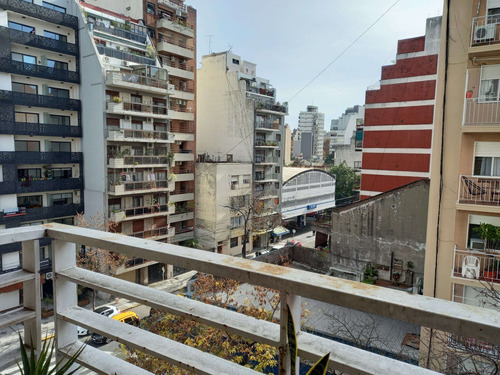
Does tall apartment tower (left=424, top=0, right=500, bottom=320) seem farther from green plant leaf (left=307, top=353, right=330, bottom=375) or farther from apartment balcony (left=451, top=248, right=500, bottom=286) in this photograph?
Result: green plant leaf (left=307, top=353, right=330, bottom=375)

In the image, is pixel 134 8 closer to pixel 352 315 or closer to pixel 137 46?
pixel 137 46

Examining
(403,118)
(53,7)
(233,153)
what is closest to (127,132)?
(53,7)

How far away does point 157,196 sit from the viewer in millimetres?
18516

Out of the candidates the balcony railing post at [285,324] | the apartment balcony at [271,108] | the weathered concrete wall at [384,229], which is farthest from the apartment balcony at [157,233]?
the balcony railing post at [285,324]

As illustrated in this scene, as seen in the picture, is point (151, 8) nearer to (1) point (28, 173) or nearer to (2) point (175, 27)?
(2) point (175, 27)

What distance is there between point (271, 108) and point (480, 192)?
62.9 feet

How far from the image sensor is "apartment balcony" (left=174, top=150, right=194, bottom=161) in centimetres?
2038

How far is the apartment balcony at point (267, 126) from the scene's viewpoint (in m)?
24.5

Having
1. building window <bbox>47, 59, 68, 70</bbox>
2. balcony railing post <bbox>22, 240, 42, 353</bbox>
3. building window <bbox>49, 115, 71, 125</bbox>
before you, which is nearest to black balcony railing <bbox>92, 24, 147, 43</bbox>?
building window <bbox>47, 59, 68, 70</bbox>

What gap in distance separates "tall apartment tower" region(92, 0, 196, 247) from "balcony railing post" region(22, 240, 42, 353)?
17687 mm

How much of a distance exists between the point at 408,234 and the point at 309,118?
83.9 m

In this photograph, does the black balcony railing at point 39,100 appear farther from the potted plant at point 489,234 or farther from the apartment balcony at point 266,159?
the potted plant at point 489,234

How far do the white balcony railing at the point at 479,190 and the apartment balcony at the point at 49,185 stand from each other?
1510 centimetres

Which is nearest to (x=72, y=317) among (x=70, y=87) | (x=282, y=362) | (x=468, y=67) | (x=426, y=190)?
(x=282, y=362)
